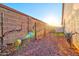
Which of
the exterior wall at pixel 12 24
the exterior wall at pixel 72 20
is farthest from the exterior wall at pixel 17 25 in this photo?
the exterior wall at pixel 72 20

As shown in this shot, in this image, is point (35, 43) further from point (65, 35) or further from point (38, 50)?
point (65, 35)

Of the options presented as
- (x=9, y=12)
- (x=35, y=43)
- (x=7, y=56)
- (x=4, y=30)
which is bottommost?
(x=7, y=56)

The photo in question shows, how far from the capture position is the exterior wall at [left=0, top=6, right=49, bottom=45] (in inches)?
86.1

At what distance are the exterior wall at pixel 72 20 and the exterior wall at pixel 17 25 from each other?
0.24 meters

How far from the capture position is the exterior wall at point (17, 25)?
7.18ft

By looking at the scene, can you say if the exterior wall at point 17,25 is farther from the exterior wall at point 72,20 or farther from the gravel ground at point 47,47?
the exterior wall at point 72,20

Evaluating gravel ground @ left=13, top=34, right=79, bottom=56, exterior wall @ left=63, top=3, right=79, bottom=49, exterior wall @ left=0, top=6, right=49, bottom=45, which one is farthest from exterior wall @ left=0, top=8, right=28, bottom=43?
exterior wall @ left=63, top=3, right=79, bottom=49

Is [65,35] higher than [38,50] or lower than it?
higher

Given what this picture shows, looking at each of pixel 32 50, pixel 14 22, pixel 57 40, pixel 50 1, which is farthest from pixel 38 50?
pixel 50 1

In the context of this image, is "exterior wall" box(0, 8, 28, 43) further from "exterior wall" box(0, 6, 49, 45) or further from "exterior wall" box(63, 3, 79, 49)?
"exterior wall" box(63, 3, 79, 49)

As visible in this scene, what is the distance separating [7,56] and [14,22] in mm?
364

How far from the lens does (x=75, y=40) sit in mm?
2215

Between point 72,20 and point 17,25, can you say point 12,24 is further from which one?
point 72,20

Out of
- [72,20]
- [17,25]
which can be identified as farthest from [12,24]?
[72,20]
